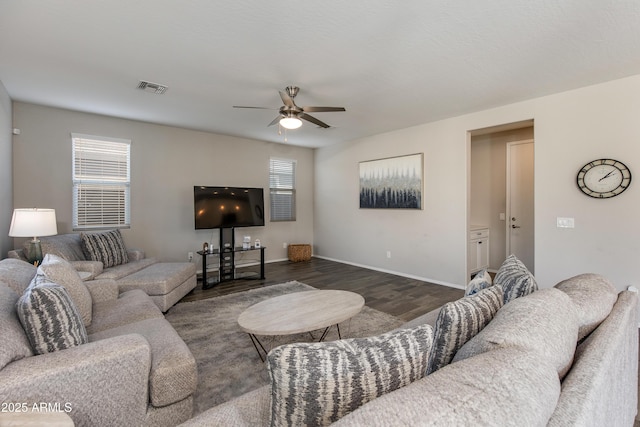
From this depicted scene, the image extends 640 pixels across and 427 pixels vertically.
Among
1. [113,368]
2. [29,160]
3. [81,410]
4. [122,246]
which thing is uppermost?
[29,160]

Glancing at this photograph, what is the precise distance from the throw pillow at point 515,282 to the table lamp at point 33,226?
4.00 meters

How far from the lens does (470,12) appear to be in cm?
198

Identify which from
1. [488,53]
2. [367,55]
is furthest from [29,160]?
[488,53]

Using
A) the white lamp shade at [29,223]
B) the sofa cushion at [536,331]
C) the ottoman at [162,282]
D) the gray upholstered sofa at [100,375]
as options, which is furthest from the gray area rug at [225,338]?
the sofa cushion at [536,331]

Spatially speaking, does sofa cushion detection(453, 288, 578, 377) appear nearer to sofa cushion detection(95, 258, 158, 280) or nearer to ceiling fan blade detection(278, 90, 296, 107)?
ceiling fan blade detection(278, 90, 296, 107)

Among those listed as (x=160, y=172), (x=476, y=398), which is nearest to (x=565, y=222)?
(x=476, y=398)

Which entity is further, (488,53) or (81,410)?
(488,53)

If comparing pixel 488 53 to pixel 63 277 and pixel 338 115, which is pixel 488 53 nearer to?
pixel 338 115

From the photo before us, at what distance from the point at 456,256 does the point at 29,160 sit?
6.22 metres

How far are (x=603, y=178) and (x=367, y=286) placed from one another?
310 centimetres

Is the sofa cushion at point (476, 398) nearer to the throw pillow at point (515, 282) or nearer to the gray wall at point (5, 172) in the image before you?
the throw pillow at point (515, 282)

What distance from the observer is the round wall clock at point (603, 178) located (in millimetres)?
3000

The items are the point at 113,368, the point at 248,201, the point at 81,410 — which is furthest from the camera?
the point at 248,201

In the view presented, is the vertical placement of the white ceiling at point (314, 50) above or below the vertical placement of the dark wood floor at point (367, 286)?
above
